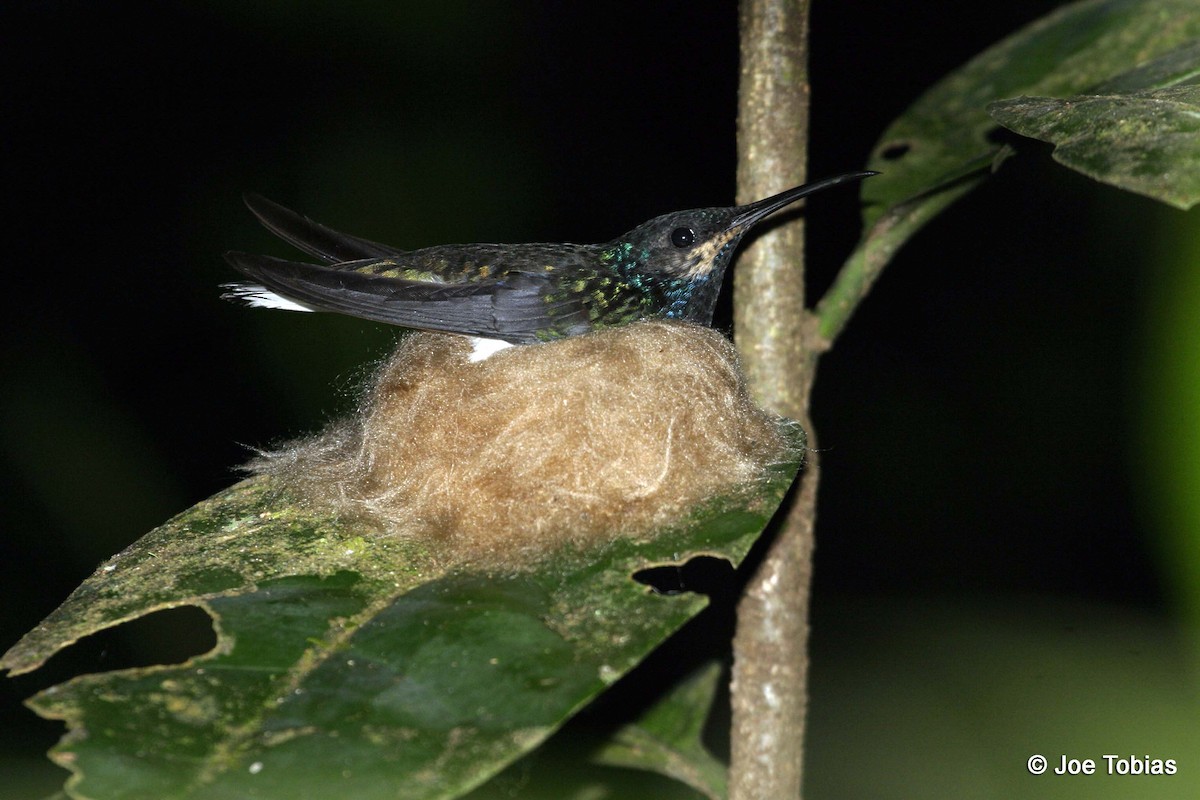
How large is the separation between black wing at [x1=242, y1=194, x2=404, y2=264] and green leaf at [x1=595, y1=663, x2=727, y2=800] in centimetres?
153

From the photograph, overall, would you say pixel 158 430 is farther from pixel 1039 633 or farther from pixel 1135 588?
pixel 1135 588

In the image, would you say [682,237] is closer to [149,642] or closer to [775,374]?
[775,374]

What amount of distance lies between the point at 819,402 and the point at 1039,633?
1998mm

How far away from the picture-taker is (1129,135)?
1465 millimetres

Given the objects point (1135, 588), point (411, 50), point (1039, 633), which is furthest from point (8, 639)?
point (1135, 588)

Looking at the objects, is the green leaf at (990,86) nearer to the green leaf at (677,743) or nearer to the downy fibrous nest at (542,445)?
the downy fibrous nest at (542,445)

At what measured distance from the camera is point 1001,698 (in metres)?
3.47

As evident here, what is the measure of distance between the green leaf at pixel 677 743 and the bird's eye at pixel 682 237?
124 centimetres

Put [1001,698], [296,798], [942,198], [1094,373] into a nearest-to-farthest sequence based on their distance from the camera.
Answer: [296,798]
[942,198]
[1001,698]
[1094,373]

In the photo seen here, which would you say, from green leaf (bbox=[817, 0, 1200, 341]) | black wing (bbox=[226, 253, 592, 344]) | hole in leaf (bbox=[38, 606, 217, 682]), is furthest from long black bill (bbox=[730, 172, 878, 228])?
hole in leaf (bbox=[38, 606, 217, 682])

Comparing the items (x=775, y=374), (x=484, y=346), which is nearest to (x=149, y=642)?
(x=484, y=346)

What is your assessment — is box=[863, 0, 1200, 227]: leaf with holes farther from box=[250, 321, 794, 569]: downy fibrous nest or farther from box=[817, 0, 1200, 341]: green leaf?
box=[250, 321, 794, 569]: downy fibrous nest

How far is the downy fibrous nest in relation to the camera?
173 centimetres

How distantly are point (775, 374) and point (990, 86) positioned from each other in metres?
1.09
